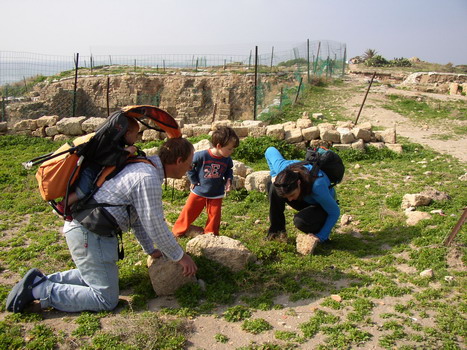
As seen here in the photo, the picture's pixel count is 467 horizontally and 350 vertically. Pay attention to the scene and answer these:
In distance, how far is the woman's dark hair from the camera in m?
4.16

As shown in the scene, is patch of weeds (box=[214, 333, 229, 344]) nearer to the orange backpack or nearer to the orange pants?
the orange backpack

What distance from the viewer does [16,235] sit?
5.61 metres

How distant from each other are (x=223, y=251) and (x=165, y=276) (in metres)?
0.75

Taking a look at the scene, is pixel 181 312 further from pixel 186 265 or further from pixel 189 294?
pixel 186 265

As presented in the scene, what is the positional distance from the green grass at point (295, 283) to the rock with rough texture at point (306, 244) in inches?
3.7

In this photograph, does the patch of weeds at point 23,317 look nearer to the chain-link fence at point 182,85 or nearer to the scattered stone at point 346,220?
the scattered stone at point 346,220

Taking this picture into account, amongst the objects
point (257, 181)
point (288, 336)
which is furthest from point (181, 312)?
point (257, 181)

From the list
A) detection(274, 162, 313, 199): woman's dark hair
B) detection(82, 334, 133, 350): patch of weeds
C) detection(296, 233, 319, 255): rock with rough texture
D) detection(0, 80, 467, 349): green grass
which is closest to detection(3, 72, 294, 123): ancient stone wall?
detection(0, 80, 467, 349): green grass

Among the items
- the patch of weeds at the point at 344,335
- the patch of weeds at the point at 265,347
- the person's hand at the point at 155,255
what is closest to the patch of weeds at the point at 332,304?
the patch of weeds at the point at 344,335

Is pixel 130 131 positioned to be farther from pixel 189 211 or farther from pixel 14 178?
pixel 14 178

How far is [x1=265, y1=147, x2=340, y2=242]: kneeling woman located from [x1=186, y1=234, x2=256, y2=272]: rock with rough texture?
A: 768 millimetres

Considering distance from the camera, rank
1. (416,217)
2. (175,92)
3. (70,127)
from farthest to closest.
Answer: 1. (175,92)
2. (70,127)
3. (416,217)

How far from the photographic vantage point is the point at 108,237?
11.4ft

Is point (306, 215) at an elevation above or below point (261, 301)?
above
